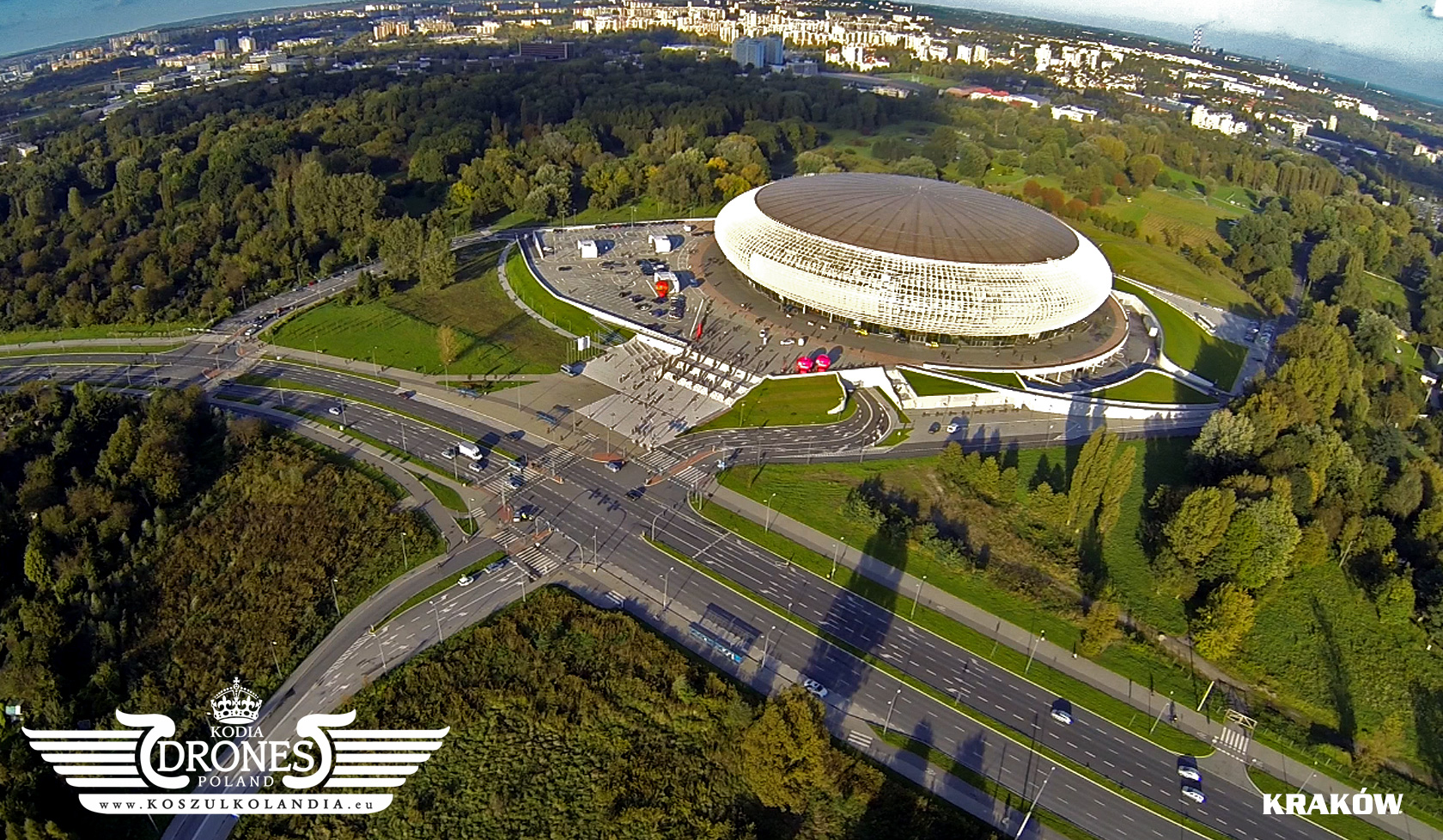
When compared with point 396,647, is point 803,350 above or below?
above

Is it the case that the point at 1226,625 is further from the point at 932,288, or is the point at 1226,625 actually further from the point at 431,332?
the point at 431,332

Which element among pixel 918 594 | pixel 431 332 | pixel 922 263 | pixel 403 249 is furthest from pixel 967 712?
pixel 403 249

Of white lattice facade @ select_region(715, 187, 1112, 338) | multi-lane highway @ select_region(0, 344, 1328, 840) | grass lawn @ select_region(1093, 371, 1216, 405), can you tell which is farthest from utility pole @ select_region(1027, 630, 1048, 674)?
white lattice facade @ select_region(715, 187, 1112, 338)

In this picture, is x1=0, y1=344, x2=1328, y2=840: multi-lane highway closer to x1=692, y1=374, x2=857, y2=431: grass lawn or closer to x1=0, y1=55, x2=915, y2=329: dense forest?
x1=692, y1=374, x2=857, y2=431: grass lawn

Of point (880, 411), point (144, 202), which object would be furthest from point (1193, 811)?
point (144, 202)

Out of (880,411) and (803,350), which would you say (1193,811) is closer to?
(880,411)

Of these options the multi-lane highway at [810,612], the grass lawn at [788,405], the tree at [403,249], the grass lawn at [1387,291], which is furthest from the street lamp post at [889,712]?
the grass lawn at [1387,291]
